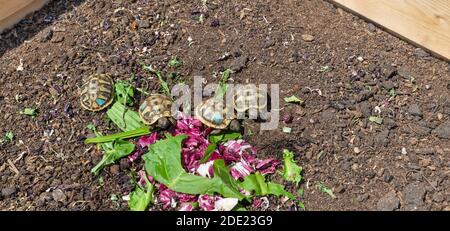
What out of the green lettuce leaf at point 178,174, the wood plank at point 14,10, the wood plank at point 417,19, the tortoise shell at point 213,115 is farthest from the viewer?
the wood plank at point 14,10

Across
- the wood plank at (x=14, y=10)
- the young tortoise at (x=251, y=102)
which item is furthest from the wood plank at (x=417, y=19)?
the wood plank at (x=14, y=10)

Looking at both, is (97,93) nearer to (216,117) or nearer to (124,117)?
(124,117)

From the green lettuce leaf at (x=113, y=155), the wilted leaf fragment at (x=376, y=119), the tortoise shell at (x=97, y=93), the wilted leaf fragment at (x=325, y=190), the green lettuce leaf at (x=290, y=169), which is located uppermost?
the tortoise shell at (x=97, y=93)

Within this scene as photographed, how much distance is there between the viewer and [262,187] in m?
3.62

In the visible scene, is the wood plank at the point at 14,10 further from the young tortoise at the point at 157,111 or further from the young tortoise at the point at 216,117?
the young tortoise at the point at 216,117

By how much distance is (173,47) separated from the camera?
4324 mm

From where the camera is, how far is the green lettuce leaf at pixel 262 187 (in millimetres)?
3604

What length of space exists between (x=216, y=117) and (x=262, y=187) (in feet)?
1.83

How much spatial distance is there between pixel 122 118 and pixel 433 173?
2.08 m

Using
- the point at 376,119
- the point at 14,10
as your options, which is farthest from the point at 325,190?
the point at 14,10

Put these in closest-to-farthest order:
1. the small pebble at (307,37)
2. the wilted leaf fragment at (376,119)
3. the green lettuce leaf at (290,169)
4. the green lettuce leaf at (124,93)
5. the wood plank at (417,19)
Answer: the green lettuce leaf at (290,169) → the wilted leaf fragment at (376,119) → the green lettuce leaf at (124,93) → the wood plank at (417,19) → the small pebble at (307,37)

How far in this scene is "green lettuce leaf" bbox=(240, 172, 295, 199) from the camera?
360 centimetres

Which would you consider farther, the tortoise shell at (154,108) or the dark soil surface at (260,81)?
the tortoise shell at (154,108)
